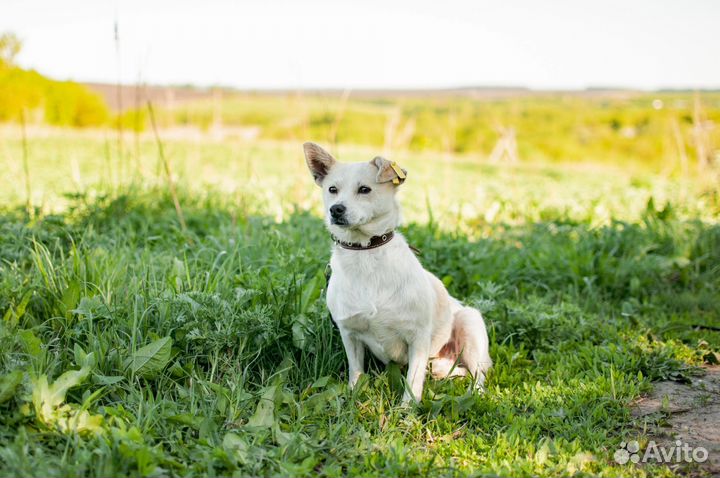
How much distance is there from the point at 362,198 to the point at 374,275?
0.43m

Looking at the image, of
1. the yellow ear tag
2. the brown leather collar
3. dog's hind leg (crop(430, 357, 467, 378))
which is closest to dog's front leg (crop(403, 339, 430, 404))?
dog's hind leg (crop(430, 357, 467, 378))

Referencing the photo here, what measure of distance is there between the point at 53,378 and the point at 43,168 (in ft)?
35.4

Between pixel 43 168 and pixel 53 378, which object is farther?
pixel 43 168

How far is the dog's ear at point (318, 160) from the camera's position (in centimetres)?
339

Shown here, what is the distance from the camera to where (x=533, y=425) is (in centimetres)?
317

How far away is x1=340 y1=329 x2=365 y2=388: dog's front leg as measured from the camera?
3355 millimetres

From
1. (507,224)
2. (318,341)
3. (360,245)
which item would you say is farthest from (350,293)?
(507,224)

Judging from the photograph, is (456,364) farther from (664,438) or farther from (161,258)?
(161,258)

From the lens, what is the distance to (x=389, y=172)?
10.4ft

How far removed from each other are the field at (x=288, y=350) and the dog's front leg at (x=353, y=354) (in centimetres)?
12

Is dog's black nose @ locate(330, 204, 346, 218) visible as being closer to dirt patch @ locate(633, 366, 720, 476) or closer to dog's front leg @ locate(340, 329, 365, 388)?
dog's front leg @ locate(340, 329, 365, 388)
